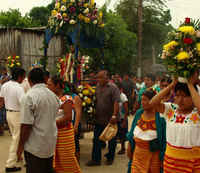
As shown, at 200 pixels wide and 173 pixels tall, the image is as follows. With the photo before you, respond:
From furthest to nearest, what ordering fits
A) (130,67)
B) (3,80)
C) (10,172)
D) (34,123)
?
(130,67) < (3,80) < (10,172) < (34,123)

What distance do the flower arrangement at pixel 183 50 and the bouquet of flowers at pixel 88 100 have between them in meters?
3.86

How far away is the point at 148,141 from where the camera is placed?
15.5 ft

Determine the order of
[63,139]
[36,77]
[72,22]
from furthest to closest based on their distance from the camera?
[72,22] → [63,139] → [36,77]

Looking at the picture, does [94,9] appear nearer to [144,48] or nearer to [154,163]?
[154,163]

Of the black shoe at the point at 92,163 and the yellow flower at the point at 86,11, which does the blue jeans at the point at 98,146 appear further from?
the yellow flower at the point at 86,11

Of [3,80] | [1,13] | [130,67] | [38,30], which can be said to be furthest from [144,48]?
[3,80]

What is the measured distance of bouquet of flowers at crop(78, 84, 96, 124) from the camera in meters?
7.43

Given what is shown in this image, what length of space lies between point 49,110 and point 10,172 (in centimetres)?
296

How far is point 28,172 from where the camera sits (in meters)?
4.40

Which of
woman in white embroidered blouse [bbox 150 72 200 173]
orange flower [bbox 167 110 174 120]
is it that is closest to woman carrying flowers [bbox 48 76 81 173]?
orange flower [bbox 167 110 174 120]

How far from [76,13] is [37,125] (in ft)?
12.6

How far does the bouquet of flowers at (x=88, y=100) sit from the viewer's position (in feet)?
24.4

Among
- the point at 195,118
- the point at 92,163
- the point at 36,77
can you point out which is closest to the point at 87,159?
the point at 92,163

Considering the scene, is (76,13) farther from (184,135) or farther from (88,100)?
(184,135)
